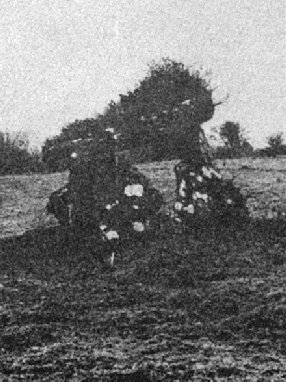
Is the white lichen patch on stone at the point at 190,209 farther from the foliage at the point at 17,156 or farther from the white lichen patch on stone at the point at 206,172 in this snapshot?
the foliage at the point at 17,156

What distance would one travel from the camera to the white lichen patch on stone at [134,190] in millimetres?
9492

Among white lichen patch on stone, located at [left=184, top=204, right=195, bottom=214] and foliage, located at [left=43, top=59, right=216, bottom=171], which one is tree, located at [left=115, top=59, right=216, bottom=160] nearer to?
foliage, located at [left=43, top=59, right=216, bottom=171]

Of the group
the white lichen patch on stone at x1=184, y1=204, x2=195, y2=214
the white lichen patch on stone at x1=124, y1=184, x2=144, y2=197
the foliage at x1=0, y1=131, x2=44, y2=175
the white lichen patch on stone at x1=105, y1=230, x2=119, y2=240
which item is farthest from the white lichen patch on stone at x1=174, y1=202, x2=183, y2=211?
the foliage at x1=0, y1=131, x2=44, y2=175

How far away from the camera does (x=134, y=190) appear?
9562 millimetres

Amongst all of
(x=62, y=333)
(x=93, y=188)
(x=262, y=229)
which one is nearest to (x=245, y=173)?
(x=262, y=229)

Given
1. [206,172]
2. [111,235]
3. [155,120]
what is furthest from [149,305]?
[155,120]

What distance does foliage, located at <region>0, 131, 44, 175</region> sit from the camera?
17969 mm

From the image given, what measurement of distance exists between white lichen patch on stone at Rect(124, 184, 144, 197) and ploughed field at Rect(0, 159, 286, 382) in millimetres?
739

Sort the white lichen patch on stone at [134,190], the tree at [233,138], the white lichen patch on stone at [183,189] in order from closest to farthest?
the white lichen patch on stone at [134,190], the white lichen patch on stone at [183,189], the tree at [233,138]

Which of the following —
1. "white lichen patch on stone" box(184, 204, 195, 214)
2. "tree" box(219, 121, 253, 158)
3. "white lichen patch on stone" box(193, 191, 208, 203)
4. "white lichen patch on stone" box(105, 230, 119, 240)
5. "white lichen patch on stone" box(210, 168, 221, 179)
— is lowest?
"white lichen patch on stone" box(105, 230, 119, 240)

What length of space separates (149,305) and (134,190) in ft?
12.1

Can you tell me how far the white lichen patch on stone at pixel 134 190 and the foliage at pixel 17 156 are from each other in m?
8.72

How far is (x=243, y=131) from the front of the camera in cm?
2675

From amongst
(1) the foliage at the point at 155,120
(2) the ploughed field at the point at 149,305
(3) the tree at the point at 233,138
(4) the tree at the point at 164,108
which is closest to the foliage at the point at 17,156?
(1) the foliage at the point at 155,120
